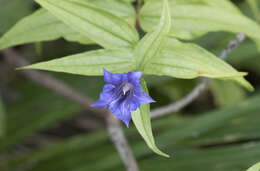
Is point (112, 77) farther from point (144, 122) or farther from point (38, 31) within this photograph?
point (38, 31)

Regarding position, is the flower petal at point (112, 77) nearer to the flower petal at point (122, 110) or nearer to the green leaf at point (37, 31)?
the flower petal at point (122, 110)

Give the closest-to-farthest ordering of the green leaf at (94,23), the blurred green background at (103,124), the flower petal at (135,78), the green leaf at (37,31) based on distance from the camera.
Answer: the flower petal at (135,78)
the green leaf at (94,23)
the green leaf at (37,31)
the blurred green background at (103,124)

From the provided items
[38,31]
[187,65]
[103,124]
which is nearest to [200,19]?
[187,65]

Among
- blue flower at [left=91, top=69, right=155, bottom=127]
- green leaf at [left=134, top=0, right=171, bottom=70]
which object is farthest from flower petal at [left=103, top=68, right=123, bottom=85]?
green leaf at [left=134, top=0, right=171, bottom=70]

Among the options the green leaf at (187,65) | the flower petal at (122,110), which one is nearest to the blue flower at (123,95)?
the flower petal at (122,110)

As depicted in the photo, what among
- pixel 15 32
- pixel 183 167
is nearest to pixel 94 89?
pixel 183 167
